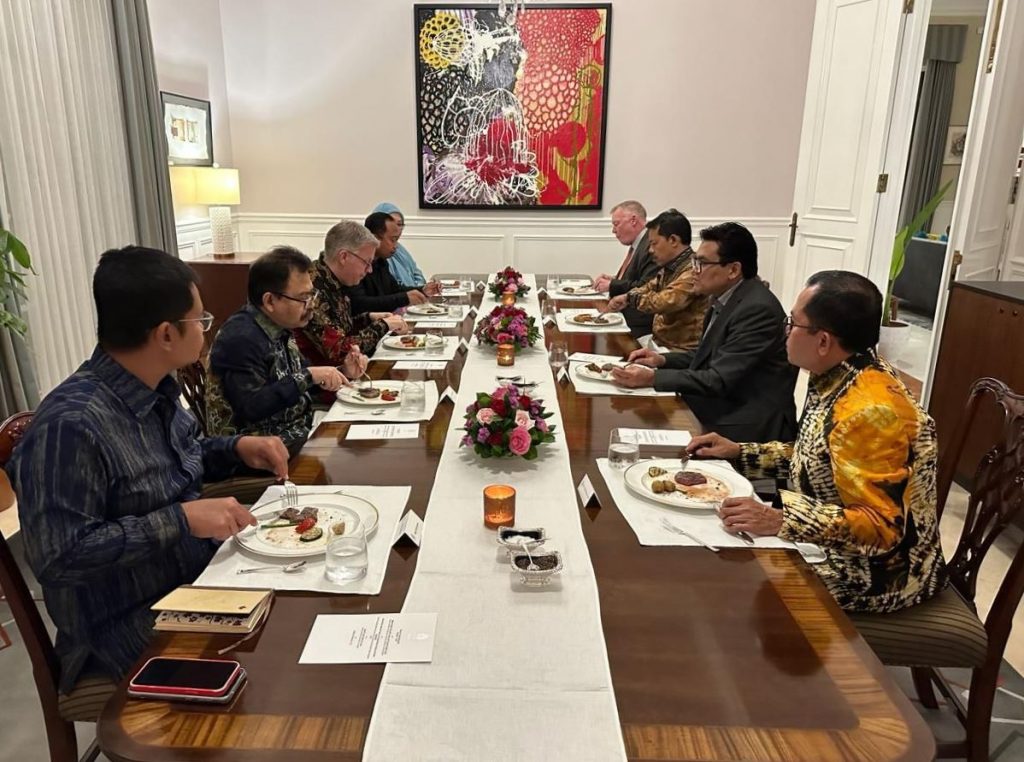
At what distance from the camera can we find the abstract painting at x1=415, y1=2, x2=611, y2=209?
542 centimetres

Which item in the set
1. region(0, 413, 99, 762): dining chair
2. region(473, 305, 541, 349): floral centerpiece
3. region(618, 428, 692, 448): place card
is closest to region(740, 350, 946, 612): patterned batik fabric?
region(618, 428, 692, 448): place card

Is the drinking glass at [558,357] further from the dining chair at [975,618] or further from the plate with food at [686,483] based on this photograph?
the dining chair at [975,618]

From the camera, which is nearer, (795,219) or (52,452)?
(52,452)

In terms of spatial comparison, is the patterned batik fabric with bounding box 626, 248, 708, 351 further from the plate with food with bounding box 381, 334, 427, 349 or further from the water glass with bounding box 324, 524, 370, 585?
the water glass with bounding box 324, 524, 370, 585

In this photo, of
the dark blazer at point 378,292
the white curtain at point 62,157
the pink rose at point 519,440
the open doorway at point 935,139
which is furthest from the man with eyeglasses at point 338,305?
the open doorway at point 935,139

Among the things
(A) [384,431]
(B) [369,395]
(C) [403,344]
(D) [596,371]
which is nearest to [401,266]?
(C) [403,344]

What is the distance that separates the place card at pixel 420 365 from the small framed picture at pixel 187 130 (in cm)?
299

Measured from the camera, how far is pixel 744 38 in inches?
214

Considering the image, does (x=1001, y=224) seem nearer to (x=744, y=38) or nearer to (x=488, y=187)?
(x=744, y=38)

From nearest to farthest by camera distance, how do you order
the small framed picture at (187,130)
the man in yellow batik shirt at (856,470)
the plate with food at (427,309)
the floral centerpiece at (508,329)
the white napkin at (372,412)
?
the man in yellow batik shirt at (856,470), the white napkin at (372,412), the floral centerpiece at (508,329), the plate with food at (427,309), the small framed picture at (187,130)

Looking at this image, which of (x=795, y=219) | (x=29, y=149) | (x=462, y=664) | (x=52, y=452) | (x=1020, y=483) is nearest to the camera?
(x=462, y=664)

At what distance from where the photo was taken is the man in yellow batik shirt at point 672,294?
3.25 metres

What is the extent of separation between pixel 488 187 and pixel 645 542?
4.78m

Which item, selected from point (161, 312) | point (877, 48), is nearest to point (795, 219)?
point (877, 48)
